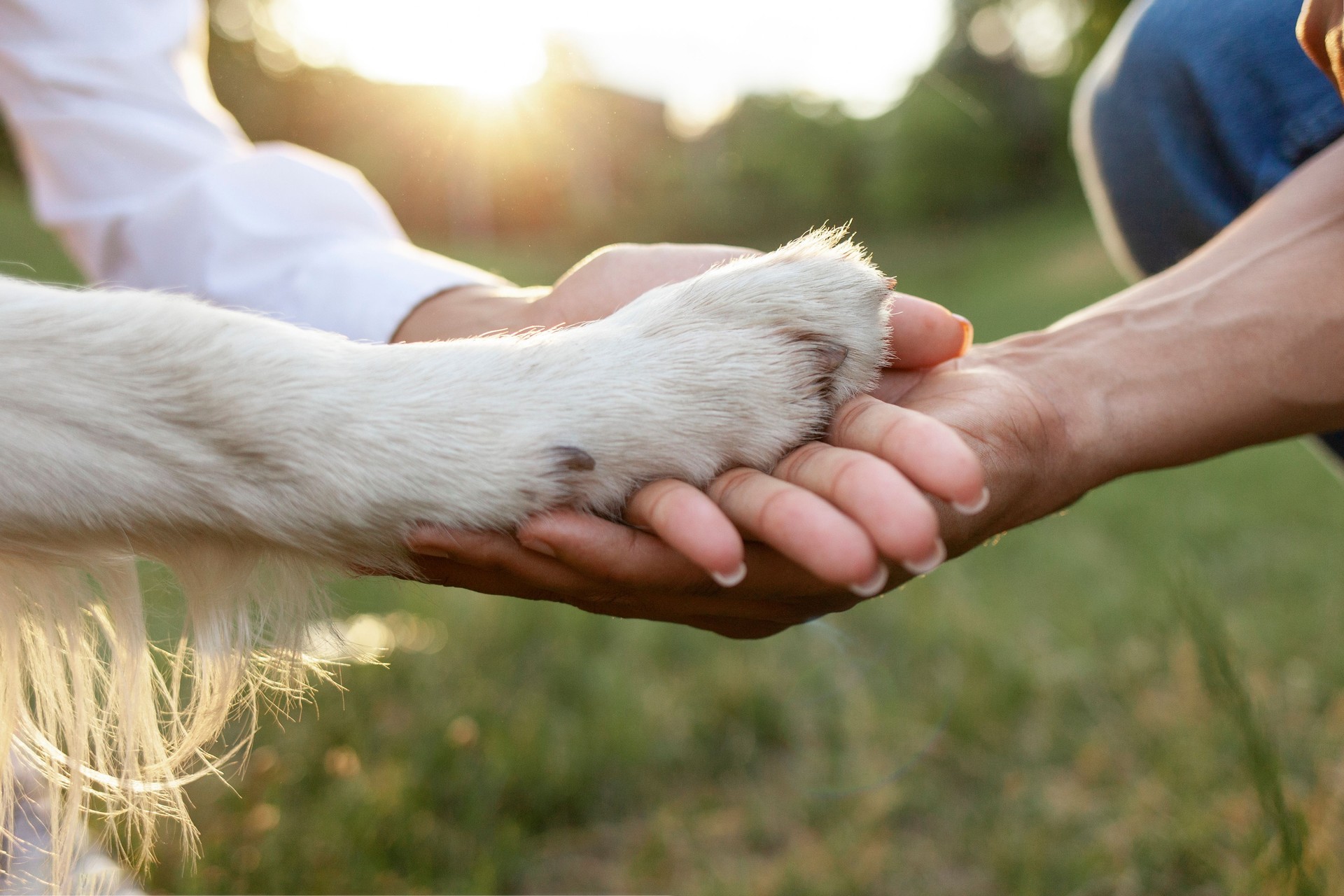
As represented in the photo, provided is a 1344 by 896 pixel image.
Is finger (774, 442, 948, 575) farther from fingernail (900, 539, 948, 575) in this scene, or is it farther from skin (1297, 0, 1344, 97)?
skin (1297, 0, 1344, 97)

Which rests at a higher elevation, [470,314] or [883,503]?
[883,503]

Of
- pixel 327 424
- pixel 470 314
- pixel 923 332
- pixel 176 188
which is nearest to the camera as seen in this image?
pixel 327 424

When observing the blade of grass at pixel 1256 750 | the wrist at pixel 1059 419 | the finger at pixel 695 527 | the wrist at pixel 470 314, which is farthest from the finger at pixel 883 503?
the blade of grass at pixel 1256 750

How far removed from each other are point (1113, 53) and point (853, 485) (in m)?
2.22

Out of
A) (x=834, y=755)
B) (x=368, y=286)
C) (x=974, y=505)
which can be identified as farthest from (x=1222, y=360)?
(x=368, y=286)

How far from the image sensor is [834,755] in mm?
3043

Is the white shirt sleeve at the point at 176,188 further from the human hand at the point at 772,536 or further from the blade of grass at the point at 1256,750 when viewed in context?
the blade of grass at the point at 1256,750

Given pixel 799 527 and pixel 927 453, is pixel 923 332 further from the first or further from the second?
pixel 799 527

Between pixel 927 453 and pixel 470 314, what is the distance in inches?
50.8

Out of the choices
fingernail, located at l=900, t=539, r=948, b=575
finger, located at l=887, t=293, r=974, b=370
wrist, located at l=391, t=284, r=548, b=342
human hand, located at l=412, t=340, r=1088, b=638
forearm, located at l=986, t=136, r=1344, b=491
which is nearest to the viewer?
fingernail, located at l=900, t=539, r=948, b=575

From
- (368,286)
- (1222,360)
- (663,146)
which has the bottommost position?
(663,146)

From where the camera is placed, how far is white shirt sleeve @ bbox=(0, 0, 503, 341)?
2443mm

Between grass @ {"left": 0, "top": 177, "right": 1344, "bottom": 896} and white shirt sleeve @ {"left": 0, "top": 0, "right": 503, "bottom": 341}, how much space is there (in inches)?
36.4

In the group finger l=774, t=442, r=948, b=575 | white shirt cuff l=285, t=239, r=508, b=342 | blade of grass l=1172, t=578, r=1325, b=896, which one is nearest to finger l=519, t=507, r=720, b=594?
finger l=774, t=442, r=948, b=575
